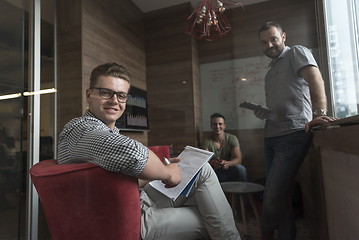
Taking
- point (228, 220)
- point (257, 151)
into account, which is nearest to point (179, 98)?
point (257, 151)

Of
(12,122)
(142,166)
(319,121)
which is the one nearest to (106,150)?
(142,166)

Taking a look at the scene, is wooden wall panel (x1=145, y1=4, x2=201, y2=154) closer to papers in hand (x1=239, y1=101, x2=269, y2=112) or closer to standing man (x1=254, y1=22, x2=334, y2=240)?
papers in hand (x1=239, y1=101, x2=269, y2=112)

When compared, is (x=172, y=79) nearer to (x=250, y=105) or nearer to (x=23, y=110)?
(x=250, y=105)

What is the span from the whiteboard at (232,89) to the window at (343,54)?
576 millimetres

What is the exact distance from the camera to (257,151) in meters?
2.13

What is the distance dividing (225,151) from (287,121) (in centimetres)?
84

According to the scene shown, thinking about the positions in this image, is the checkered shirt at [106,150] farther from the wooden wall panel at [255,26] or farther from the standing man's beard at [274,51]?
the wooden wall panel at [255,26]

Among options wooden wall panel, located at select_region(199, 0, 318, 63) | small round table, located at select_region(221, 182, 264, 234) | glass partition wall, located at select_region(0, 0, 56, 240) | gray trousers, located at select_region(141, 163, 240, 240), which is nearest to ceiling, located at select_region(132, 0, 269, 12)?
wooden wall panel, located at select_region(199, 0, 318, 63)

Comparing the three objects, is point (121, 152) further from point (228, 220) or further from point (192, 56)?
point (192, 56)

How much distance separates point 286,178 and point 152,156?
95 cm

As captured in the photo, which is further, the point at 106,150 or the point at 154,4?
the point at 154,4

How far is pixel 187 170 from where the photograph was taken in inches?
38.8

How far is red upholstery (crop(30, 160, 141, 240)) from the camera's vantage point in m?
0.70

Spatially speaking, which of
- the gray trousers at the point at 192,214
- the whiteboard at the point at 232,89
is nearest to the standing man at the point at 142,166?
the gray trousers at the point at 192,214
